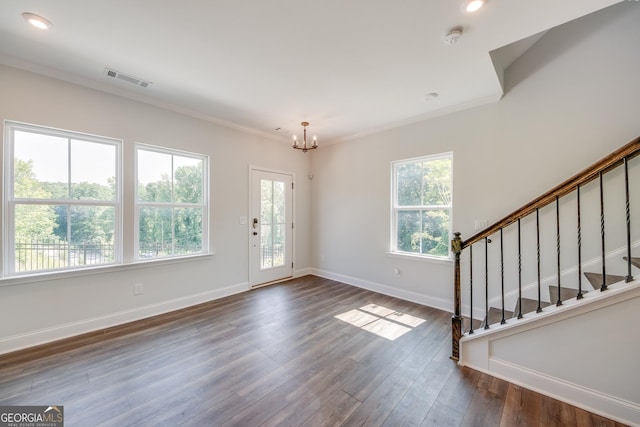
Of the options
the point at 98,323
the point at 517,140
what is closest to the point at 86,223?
the point at 98,323

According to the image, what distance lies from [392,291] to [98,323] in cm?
387

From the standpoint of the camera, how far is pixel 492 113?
9.91 feet

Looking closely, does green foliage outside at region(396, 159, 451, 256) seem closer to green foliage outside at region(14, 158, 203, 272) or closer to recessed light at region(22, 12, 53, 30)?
green foliage outside at region(14, 158, 203, 272)

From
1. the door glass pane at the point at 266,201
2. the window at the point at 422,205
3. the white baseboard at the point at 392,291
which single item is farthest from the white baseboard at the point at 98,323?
the window at the point at 422,205

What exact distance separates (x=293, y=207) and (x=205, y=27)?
333cm

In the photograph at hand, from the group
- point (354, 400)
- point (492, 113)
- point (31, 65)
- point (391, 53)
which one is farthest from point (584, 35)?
point (31, 65)

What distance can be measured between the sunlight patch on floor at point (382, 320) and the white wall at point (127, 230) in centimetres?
199

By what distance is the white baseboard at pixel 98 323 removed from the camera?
2398 mm

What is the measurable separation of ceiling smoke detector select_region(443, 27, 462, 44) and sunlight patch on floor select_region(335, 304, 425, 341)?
2.85 metres

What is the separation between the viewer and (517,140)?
9.37 feet

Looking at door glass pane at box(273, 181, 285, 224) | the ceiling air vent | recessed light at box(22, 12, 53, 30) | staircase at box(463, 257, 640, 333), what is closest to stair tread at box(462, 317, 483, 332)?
staircase at box(463, 257, 640, 333)

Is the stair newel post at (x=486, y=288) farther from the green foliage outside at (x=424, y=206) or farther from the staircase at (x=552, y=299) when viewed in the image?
the green foliage outside at (x=424, y=206)

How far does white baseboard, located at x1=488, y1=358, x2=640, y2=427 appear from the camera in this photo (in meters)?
1.59

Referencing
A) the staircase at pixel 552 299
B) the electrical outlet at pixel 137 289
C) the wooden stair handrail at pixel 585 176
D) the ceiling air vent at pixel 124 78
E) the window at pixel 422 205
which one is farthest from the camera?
the window at pixel 422 205
